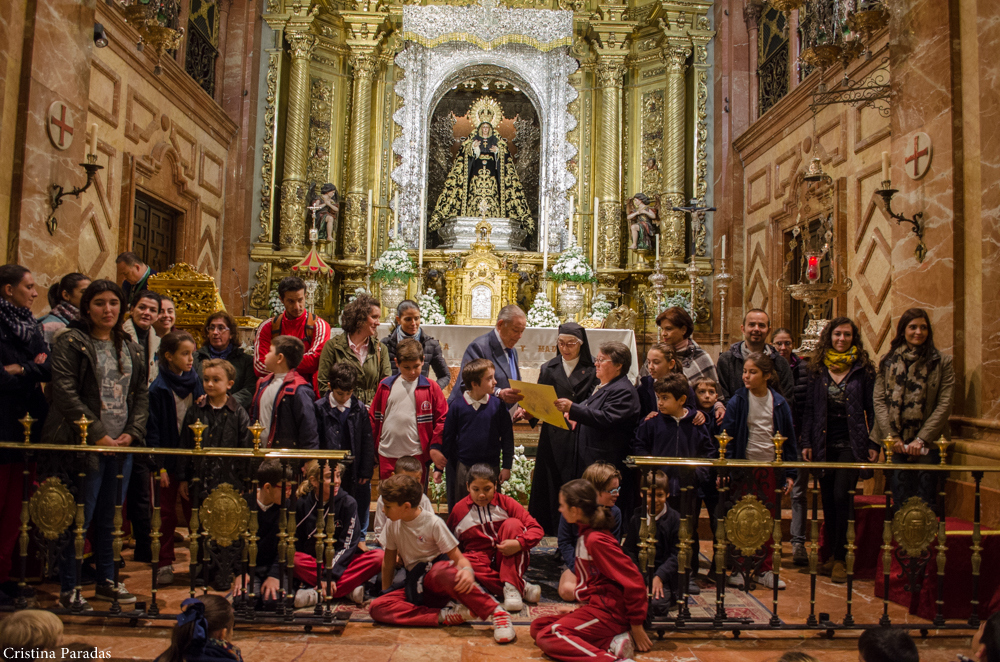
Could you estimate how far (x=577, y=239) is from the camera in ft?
38.5

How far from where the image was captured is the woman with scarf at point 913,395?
14.3 feet

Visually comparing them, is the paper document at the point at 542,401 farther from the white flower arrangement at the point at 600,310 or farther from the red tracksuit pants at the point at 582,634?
the white flower arrangement at the point at 600,310

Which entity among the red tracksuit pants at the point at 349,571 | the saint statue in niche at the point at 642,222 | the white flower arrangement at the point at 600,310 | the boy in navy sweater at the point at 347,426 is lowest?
the red tracksuit pants at the point at 349,571

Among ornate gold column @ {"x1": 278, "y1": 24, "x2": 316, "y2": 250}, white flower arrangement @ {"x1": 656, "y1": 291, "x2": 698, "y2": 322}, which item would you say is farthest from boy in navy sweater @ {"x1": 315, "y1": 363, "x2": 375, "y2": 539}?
ornate gold column @ {"x1": 278, "y1": 24, "x2": 316, "y2": 250}

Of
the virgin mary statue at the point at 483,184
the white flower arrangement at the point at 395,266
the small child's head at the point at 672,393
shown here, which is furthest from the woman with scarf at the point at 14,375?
the virgin mary statue at the point at 483,184

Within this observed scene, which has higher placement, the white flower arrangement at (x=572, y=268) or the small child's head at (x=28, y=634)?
the white flower arrangement at (x=572, y=268)

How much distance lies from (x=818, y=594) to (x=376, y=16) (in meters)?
10.5

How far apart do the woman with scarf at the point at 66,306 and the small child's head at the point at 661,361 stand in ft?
10.9

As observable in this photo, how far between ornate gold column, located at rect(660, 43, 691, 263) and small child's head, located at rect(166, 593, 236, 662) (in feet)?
31.2

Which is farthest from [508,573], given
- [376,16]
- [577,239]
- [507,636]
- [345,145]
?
[376,16]

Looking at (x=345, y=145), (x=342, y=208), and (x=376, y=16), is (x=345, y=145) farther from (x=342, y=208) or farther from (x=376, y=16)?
(x=376, y=16)

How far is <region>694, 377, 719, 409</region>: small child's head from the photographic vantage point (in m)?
4.50

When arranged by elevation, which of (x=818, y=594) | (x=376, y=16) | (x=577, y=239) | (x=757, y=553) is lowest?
(x=818, y=594)

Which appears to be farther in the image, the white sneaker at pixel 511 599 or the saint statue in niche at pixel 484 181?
the saint statue in niche at pixel 484 181
